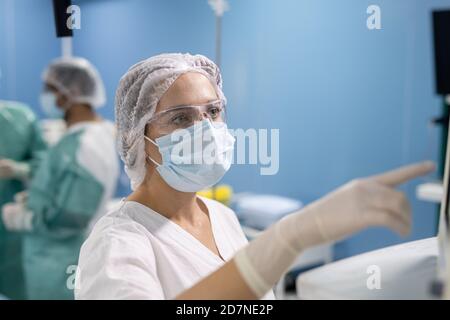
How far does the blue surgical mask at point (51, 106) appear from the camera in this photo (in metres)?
1.96

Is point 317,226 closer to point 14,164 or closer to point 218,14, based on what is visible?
point 218,14

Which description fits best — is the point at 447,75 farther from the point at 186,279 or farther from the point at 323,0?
the point at 186,279

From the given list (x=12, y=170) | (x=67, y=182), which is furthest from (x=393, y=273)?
(x=12, y=170)

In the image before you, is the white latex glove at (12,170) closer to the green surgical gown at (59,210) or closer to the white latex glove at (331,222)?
the green surgical gown at (59,210)

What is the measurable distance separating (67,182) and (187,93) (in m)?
1.10

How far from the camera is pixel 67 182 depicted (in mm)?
1767

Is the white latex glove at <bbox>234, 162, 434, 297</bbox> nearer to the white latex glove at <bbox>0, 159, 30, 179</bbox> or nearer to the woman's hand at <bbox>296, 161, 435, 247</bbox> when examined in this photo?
the woman's hand at <bbox>296, 161, 435, 247</bbox>

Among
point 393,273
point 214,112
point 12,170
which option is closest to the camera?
point 393,273

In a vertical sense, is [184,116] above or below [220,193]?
above

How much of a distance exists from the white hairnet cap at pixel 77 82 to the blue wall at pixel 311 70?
540 millimetres

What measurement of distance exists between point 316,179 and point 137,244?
576mm

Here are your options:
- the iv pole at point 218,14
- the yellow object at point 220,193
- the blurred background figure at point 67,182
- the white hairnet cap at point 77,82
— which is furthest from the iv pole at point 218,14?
the white hairnet cap at point 77,82

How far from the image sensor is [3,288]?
226cm
